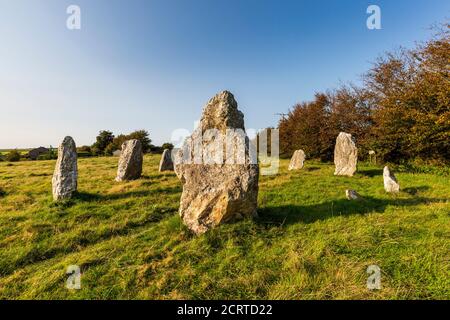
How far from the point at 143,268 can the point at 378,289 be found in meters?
3.59

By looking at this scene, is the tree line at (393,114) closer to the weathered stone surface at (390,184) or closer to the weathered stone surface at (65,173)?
the weathered stone surface at (390,184)

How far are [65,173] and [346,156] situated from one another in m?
12.6

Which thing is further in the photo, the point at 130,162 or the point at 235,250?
the point at 130,162

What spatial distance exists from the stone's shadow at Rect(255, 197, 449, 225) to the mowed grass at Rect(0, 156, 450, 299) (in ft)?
0.09

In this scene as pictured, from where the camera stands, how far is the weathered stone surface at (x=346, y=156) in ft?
41.8

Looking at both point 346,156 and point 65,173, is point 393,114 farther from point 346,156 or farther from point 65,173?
point 65,173

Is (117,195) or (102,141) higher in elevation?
(102,141)

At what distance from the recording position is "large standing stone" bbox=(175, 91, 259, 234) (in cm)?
580

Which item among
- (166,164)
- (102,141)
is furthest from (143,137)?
(166,164)

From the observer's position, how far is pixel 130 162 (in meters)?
11.8

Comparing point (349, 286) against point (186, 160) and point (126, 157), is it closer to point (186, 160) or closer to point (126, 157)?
point (186, 160)

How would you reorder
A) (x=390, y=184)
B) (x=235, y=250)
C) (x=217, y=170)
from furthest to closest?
(x=390, y=184), (x=217, y=170), (x=235, y=250)

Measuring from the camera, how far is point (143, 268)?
13.9ft
